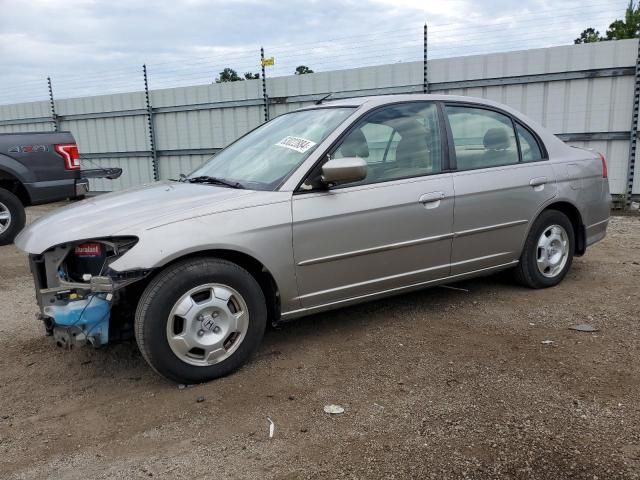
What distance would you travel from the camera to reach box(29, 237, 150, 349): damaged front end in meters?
3.05

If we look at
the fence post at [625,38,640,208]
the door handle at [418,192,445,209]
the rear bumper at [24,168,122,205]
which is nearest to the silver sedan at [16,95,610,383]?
the door handle at [418,192,445,209]

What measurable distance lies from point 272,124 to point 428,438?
277cm

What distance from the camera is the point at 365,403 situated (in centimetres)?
303

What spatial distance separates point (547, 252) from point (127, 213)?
3.50 m

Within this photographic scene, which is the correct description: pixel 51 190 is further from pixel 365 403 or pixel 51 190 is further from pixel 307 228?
pixel 365 403

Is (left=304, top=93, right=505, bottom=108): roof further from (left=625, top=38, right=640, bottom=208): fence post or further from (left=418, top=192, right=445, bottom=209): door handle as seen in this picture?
(left=625, top=38, right=640, bottom=208): fence post


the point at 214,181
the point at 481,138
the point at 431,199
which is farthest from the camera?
the point at 481,138

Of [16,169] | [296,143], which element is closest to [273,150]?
[296,143]

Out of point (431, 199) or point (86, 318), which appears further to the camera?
point (431, 199)

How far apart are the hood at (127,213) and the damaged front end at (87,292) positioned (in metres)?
0.06

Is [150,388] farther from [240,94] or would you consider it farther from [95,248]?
[240,94]

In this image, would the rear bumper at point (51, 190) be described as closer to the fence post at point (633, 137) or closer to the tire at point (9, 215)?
the tire at point (9, 215)

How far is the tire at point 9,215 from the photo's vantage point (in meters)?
7.60

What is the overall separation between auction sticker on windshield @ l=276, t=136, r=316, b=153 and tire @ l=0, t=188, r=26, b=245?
532cm
